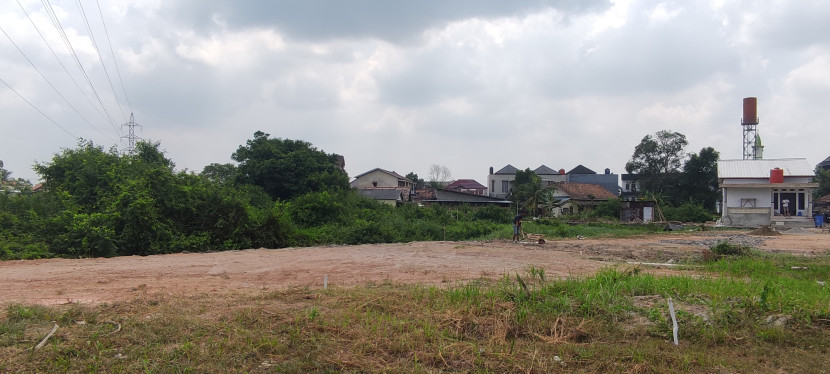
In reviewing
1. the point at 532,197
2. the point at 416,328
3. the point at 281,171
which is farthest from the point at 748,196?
the point at 416,328

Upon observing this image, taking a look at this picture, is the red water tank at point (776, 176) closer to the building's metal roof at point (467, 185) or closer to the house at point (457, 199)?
the house at point (457, 199)

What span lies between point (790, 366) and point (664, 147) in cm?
5073

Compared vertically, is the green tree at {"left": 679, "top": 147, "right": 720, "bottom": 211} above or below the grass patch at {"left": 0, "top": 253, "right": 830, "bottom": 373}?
above

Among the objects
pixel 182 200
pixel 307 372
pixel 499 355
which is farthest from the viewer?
pixel 182 200

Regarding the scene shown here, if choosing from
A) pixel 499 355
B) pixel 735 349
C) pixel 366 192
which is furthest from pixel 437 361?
pixel 366 192

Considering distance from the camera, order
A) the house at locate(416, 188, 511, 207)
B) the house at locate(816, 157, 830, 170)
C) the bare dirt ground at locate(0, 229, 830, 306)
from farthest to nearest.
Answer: the house at locate(816, 157, 830, 170) < the house at locate(416, 188, 511, 207) < the bare dirt ground at locate(0, 229, 830, 306)

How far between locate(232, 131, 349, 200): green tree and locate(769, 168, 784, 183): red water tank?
1233 inches

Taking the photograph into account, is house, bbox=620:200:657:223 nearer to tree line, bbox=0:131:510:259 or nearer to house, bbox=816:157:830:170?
tree line, bbox=0:131:510:259

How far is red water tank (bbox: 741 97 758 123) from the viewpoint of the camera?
44719 mm

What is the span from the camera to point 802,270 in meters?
11.7

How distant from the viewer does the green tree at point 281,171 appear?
33062 millimetres

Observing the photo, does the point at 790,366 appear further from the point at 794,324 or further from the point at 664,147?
the point at 664,147

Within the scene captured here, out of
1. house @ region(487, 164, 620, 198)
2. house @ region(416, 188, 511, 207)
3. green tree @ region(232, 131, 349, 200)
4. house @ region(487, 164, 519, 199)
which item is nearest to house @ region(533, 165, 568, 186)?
house @ region(487, 164, 620, 198)

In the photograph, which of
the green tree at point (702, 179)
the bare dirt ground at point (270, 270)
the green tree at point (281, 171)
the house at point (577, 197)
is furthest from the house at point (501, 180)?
the bare dirt ground at point (270, 270)
